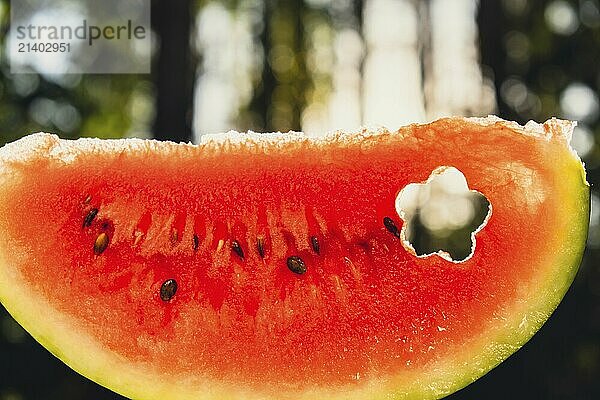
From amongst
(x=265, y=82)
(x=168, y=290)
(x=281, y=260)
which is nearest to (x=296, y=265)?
(x=281, y=260)

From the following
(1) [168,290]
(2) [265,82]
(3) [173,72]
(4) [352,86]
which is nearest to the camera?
(1) [168,290]

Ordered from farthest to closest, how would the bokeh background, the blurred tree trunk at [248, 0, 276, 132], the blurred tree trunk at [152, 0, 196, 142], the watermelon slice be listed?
the blurred tree trunk at [248, 0, 276, 132], the blurred tree trunk at [152, 0, 196, 142], the bokeh background, the watermelon slice

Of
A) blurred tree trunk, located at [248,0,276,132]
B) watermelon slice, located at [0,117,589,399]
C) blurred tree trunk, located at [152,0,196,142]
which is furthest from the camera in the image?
blurred tree trunk, located at [248,0,276,132]

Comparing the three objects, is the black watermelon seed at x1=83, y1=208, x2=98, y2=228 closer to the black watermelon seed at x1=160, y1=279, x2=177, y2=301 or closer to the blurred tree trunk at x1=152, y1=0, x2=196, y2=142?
the black watermelon seed at x1=160, y1=279, x2=177, y2=301

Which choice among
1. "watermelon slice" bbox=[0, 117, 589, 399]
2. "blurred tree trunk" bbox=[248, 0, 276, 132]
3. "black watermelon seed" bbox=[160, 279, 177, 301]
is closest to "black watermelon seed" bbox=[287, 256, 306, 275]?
"watermelon slice" bbox=[0, 117, 589, 399]

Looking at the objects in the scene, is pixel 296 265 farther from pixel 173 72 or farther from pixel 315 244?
pixel 173 72

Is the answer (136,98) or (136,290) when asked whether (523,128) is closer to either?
(136,290)
